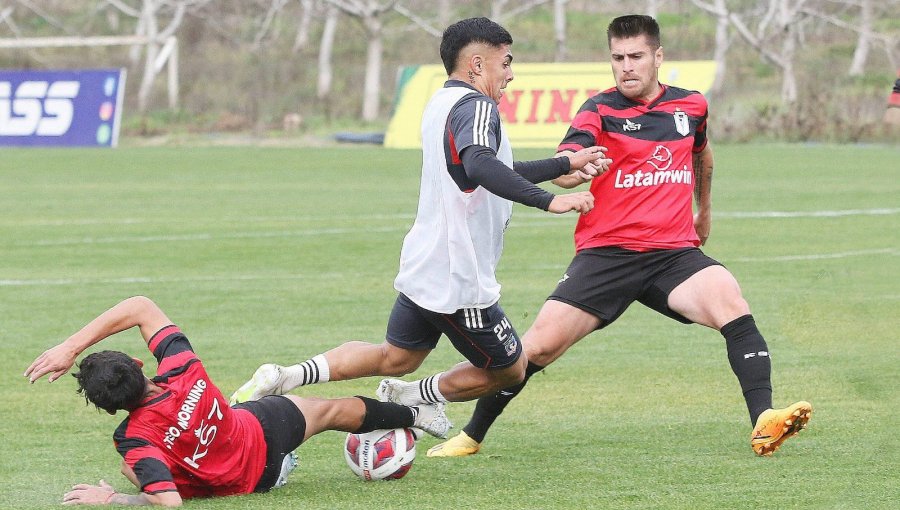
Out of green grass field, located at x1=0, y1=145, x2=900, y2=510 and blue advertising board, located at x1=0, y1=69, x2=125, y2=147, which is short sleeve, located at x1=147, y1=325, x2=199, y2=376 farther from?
blue advertising board, located at x1=0, y1=69, x2=125, y2=147

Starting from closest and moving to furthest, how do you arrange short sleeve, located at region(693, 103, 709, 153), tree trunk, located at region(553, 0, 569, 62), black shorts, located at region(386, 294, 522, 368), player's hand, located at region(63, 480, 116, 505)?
player's hand, located at region(63, 480, 116, 505) → black shorts, located at region(386, 294, 522, 368) → short sleeve, located at region(693, 103, 709, 153) → tree trunk, located at region(553, 0, 569, 62)

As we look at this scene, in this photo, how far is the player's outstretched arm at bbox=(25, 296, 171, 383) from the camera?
5641mm

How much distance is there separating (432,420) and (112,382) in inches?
69.6

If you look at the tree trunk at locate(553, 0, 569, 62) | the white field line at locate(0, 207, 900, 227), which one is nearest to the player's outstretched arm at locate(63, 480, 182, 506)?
the white field line at locate(0, 207, 900, 227)

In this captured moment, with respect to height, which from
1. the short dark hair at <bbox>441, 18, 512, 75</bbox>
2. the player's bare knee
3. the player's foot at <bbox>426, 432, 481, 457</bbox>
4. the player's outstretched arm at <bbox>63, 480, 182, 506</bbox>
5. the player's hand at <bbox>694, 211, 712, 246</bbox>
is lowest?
the player's foot at <bbox>426, 432, 481, 457</bbox>

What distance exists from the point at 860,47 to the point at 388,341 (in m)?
46.0

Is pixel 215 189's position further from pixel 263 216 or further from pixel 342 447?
pixel 342 447

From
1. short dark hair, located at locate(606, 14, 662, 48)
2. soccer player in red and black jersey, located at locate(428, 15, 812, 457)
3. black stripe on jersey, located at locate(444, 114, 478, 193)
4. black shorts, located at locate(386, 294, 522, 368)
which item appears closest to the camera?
black stripe on jersey, located at locate(444, 114, 478, 193)

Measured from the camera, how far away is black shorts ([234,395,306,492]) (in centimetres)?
612

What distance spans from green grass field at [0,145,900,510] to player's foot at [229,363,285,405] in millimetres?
448

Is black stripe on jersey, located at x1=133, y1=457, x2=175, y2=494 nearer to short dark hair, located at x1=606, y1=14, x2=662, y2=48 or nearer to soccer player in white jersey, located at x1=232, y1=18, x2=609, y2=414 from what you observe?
soccer player in white jersey, located at x1=232, y1=18, x2=609, y2=414

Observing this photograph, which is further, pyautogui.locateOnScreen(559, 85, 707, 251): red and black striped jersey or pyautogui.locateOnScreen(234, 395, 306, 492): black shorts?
pyautogui.locateOnScreen(559, 85, 707, 251): red and black striped jersey

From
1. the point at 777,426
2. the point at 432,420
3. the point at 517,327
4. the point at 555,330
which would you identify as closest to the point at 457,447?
the point at 432,420

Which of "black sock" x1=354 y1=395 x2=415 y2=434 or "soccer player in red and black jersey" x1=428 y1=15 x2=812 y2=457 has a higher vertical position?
"soccer player in red and black jersey" x1=428 y1=15 x2=812 y2=457
